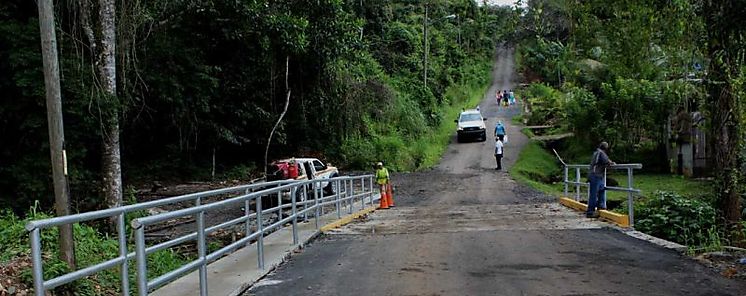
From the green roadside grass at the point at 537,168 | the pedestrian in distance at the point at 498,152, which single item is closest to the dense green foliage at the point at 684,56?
the green roadside grass at the point at 537,168

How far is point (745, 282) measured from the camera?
7203mm

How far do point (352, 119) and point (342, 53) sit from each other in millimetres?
8753

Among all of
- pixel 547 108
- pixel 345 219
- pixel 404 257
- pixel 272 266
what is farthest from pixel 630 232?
pixel 547 108

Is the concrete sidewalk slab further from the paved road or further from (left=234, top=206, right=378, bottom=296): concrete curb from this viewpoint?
the paved road

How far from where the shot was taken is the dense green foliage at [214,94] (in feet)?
53.3

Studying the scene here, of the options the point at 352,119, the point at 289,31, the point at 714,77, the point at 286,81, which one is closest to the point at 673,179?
the point at 352,119

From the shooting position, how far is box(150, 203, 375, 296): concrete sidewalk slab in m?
6.95

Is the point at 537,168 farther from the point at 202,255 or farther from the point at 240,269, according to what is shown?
the point at 202,255

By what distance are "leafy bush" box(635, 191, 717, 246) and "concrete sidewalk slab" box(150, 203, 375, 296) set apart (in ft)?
21.4

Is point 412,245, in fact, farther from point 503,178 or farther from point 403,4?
point 403,4

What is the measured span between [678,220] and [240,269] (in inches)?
364

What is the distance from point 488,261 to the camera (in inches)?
346

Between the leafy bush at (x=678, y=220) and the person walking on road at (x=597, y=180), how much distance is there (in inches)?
32.2

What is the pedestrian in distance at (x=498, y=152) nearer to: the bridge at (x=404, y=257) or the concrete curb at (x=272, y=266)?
the bridge at (x=404, y=257)
